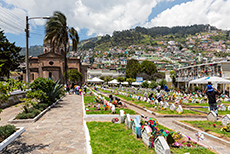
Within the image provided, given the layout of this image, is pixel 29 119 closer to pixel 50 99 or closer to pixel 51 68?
pixel 50 99

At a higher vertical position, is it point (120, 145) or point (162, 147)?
point (162, 147)

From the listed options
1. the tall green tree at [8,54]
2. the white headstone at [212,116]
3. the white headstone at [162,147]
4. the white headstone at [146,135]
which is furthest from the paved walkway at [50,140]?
the tall green tree at [8,54]

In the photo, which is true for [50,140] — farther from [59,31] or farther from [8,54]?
[8,54]

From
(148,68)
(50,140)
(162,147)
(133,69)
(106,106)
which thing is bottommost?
(50,140)

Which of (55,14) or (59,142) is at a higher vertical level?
(55,14)

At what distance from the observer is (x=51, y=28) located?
2283 cm

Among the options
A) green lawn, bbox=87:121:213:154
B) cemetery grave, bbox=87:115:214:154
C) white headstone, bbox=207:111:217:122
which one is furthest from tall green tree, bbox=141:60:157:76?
cemetery grave, bbox=87:115:214:154

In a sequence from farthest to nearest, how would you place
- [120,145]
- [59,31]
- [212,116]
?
[59,31]
[212,116]
[120,145]

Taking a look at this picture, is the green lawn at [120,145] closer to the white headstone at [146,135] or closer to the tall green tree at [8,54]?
the white headstone at [146,135]

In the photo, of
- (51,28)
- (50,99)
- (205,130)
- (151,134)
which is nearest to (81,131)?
(151,134)

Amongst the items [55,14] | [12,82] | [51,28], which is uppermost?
[55,14]

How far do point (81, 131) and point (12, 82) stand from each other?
2.98 m

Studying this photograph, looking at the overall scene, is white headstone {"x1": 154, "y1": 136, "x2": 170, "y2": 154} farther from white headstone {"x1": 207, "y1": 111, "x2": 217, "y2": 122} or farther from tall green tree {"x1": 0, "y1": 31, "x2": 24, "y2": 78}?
tall green tree {"x1": 0, "y1": 31, "x2": 24, "y2": 78}

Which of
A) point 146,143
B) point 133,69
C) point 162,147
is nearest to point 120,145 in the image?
point 146,143
